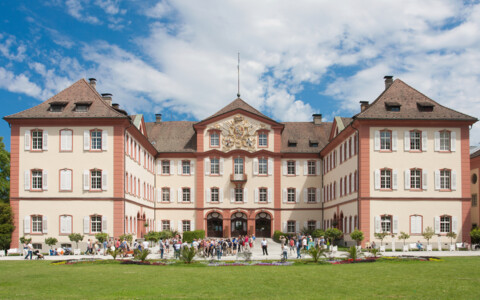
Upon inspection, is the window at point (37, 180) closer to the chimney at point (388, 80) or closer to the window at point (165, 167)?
the window at point (165, 167)

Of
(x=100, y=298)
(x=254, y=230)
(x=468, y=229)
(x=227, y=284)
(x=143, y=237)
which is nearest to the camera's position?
(x=100, y=298)

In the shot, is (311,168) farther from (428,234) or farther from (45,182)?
(45,182)

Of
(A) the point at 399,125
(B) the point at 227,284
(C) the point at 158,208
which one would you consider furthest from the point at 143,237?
(B) the point at 227,284

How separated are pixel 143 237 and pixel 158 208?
911 cm

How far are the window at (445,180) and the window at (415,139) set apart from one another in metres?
2.69

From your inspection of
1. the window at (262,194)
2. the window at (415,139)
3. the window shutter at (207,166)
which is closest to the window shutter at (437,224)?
the window at (415,139)

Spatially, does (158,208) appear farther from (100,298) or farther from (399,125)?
(100,298)

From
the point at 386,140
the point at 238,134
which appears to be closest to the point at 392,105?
the point at 386,140

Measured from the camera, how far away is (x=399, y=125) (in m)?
46.7

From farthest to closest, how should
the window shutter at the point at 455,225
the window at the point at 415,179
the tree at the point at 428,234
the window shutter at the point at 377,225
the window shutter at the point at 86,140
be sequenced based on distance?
the window shutter at the point at 86,140
the window at the point at 415,179
the window shutter at the point at 455,225
the window shutter at the point at 377,225
the tree at the point at 428,234

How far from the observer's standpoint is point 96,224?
46812 mm

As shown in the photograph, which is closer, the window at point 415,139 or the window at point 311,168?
the window at point 415,139

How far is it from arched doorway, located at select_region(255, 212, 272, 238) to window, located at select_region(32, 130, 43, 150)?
87.0 feet

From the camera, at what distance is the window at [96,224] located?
46.8 metres
